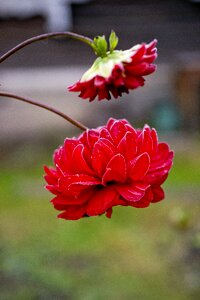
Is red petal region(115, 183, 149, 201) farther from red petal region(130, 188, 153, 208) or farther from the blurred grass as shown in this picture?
the blurred grass

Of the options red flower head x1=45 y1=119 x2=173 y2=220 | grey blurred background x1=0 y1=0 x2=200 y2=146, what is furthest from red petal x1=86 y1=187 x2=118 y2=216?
grey blurred background x1=0 y1=0 x2=200 y2=146

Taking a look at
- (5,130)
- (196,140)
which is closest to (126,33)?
(196,140)

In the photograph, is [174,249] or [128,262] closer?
[174,249]

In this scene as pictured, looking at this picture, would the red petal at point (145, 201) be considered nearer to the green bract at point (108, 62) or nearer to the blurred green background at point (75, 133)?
the green bract at point (108, 62)

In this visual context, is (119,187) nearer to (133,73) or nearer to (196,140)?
(133,73)

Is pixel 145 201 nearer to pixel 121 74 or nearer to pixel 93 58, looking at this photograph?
pixel 121 74

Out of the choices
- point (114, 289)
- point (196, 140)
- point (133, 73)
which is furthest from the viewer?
point (196, 140)

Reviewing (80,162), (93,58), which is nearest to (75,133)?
(93,58)

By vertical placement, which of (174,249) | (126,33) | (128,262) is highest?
(126,33)
